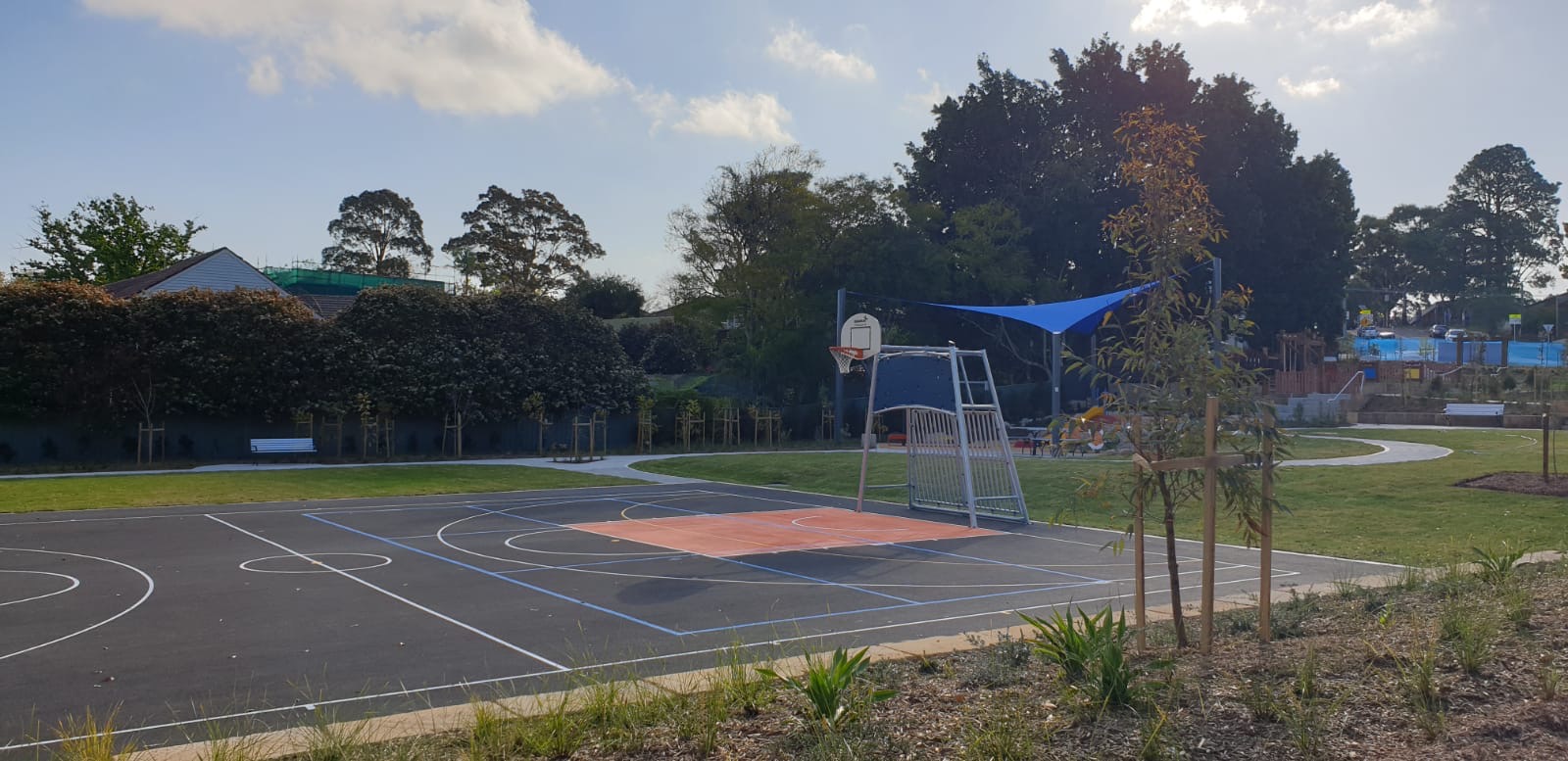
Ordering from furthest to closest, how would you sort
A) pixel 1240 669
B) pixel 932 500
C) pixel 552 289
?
pixel 552 289 < pixel 932 500 < pixel 1240 669

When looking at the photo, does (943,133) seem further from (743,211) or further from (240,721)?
(240,721)

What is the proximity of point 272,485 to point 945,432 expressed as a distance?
13642mm

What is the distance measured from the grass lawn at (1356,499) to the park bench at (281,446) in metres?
9.09

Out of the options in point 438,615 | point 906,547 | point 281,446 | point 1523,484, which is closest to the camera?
point 438,615

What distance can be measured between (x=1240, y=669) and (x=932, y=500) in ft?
41.1

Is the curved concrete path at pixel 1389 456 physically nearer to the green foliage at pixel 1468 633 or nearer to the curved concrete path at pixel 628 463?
the curved concrete path at pixel 628 463

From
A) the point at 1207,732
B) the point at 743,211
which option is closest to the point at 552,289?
the point at 743,211

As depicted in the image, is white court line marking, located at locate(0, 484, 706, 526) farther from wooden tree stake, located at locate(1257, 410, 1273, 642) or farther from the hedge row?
wooden tree stake, located at locate(1257, 410, 1273, 642)

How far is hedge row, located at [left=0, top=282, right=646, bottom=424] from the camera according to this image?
2758 centimetres

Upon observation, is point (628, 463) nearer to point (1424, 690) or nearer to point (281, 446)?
point (281, 446)

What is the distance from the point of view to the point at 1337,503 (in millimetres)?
17312

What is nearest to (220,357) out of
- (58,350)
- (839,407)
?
(58,350)

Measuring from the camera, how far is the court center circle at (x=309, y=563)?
11852 millimetres

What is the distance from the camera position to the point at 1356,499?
17.8 metres
